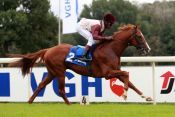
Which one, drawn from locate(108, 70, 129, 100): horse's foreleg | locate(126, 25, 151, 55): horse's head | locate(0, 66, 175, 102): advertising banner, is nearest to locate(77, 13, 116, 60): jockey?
locate(126, 25, 151, 55): horse's head

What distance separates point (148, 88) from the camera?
44.3 ft

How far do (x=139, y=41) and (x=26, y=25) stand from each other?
3787cm

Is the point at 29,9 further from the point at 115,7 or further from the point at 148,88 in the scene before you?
the point at 148,88

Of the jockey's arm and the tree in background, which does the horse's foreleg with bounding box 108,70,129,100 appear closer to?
the jockey's arm

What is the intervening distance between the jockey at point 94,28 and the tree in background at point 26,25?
3573 centimetres

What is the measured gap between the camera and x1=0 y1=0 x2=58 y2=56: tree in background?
47812mm

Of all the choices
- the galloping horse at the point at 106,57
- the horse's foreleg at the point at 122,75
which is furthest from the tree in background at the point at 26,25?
the horse's foreleg at the point at 122,75

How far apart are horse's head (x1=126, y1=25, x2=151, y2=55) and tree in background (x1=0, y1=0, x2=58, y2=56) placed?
36.1 meters

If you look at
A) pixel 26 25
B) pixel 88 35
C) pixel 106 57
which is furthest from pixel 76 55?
pixel 26 25

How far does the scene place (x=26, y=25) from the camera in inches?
1918

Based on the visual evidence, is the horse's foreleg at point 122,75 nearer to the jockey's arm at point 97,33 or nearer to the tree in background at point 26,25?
the jockey's arm at point 97,33

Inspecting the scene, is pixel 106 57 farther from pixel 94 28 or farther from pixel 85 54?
pixel 94 28

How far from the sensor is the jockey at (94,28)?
11.2 meters

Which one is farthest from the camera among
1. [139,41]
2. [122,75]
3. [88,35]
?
[88,35]
